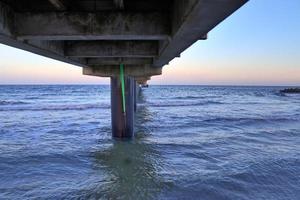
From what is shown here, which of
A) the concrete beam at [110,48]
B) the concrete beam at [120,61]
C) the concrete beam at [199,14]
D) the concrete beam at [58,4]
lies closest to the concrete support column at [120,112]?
the concrete beam at [120,61]

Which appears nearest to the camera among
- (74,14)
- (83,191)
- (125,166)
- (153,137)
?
(74,14)

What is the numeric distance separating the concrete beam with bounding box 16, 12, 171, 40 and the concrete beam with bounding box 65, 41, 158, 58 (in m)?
3.40

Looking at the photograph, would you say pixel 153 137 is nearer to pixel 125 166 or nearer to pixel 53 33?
pixel 125 166

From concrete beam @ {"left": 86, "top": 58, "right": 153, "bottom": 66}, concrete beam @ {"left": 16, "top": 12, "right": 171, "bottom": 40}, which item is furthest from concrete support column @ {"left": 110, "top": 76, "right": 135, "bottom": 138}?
concrete beam @ {"left": 16, "top": 12, "right": 171, "bottom": 40}

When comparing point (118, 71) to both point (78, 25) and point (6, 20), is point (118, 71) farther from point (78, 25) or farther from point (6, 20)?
point (6, 20)

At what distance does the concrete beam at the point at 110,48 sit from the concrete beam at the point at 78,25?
11.2 ft

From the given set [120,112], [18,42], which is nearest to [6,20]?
[18,42]

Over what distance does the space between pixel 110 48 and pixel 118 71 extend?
5082mm

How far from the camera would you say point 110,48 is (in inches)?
372

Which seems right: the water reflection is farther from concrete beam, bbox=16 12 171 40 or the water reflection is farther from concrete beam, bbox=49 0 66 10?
concrete beam, bbox=49 0 66 10

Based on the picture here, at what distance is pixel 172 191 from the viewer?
7859 millimetres

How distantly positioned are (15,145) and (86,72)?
4.36m

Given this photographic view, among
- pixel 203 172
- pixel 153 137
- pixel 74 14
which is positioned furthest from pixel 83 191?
pixel 153 137

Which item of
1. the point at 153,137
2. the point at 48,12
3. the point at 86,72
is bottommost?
the point at 153,137
